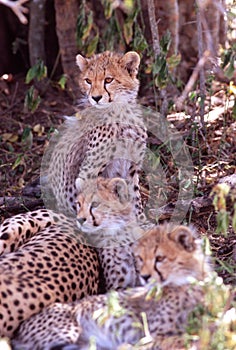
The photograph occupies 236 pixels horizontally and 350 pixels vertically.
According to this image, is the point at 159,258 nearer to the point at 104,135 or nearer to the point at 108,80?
the point at 104,135

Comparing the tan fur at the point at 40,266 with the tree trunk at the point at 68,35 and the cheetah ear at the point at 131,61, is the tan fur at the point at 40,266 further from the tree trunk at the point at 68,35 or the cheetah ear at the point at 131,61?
the tree trunk at the point at 68,35

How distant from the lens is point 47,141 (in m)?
7.09

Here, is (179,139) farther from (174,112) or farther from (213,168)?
(174,112)

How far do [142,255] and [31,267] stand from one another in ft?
2.43

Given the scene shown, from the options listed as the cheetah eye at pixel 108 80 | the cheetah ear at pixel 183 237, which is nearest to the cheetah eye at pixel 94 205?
the cheetah ear at pixel 183 237

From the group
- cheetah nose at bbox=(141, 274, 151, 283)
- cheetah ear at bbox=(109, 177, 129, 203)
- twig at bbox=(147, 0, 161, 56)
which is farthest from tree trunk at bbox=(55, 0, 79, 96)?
cheetah nose at bbox=(141, 274, 151, 283)

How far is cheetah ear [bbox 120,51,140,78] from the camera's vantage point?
18.7 feet

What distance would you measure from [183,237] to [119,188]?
91 centimetres

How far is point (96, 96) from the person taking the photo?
220 inches

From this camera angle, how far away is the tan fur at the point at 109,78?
5.63 metres

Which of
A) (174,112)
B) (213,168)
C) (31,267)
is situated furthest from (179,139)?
(31,267)

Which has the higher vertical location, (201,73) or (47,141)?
(201,73)

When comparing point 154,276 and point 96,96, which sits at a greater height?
point 96,96

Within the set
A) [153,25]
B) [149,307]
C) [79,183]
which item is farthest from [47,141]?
[149,307]
